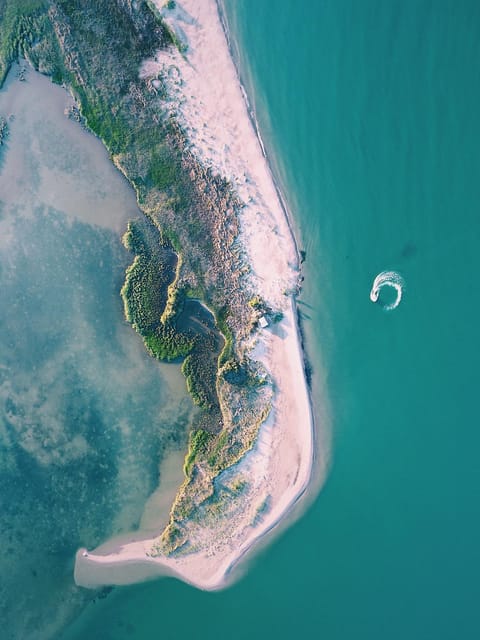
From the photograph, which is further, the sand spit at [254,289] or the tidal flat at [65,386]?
the tidal flat at [65,386]

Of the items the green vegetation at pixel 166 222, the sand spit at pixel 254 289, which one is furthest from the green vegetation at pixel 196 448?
the sand spit at pixel 254 289

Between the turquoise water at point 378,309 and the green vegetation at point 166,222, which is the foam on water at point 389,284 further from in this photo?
the green vegetation at point 166,222

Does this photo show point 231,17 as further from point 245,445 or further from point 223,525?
point 223,525

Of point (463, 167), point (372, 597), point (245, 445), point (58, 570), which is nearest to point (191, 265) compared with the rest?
point (245, 445)

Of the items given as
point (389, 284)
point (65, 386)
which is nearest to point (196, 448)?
point (65, 386)

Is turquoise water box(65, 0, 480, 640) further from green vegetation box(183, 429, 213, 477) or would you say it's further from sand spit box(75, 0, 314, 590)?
green vegetation box(183, 429, 213, 477)

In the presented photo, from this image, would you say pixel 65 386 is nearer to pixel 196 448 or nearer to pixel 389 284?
pixel 196 448
